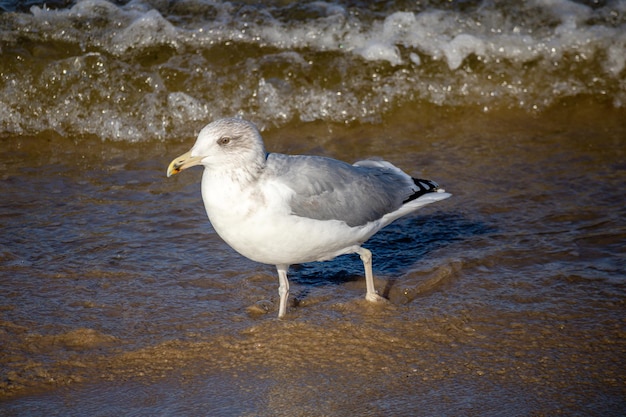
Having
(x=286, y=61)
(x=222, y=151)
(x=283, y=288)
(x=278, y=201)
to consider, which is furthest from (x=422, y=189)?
(x=286, y=61)

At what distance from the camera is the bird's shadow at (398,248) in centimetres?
588

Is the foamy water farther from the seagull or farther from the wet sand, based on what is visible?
the seagull

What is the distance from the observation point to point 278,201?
15.8ft

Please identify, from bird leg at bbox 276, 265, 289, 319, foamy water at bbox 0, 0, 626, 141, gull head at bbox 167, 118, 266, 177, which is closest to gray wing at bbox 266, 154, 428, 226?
gull head at bbox 167, 118, 266, 177

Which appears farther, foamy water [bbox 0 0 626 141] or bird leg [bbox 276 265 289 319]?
foamy water [bbox 0 0 626 141]

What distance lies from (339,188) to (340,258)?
108 centimetres

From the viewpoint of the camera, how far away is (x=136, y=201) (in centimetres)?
708

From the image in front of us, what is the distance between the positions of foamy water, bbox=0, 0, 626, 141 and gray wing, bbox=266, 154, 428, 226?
3.75 m

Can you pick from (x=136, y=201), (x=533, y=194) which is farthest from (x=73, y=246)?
(x=533, y=194)

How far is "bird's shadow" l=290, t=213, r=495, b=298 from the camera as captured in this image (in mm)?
5879

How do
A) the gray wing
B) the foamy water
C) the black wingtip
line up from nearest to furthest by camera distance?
the gray wing → the black wingtip → the foamy water

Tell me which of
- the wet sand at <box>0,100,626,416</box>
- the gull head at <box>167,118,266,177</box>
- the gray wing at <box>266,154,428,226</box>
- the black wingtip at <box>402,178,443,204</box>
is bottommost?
the wet sand at <box>0,100,626,416</box>

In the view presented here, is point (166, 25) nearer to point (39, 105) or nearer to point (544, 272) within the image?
point (39, 105)

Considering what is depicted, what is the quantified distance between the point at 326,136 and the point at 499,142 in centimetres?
183
